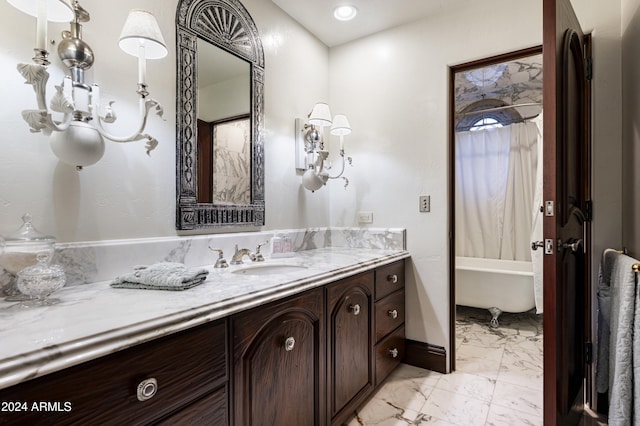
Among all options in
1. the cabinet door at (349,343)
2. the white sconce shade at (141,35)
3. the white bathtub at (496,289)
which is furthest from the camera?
the white bathtub at (496,289)

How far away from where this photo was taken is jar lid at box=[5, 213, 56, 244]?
3.24 feet

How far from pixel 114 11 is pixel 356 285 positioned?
5.09 feet

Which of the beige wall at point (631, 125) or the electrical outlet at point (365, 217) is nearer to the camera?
the beige wall at point (631, 125)

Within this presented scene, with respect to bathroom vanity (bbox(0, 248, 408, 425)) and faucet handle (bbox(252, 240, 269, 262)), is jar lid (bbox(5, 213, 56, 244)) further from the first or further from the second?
faucet handle (bbox(252, 240, 269, 262))

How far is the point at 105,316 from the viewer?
77cm

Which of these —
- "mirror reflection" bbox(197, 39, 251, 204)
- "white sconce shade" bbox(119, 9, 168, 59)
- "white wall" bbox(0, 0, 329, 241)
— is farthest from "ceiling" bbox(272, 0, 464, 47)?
"white sconce shade" bbox(119, 9, 168, 59)

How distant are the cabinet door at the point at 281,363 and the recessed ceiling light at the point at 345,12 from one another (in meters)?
1.79

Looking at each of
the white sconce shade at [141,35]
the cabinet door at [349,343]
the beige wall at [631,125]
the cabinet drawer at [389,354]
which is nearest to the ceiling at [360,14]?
the beige wall at [631,125]

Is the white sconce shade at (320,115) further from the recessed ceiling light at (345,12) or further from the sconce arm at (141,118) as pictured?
the sconce arm at (141,118)

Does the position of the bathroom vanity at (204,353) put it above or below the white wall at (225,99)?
below

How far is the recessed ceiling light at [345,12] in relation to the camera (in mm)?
2044

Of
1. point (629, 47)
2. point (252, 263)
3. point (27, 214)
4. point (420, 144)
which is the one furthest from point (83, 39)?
point (629, 47)

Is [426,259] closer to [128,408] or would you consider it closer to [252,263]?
[252,263]

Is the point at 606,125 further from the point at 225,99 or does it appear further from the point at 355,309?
the point at 225,99
